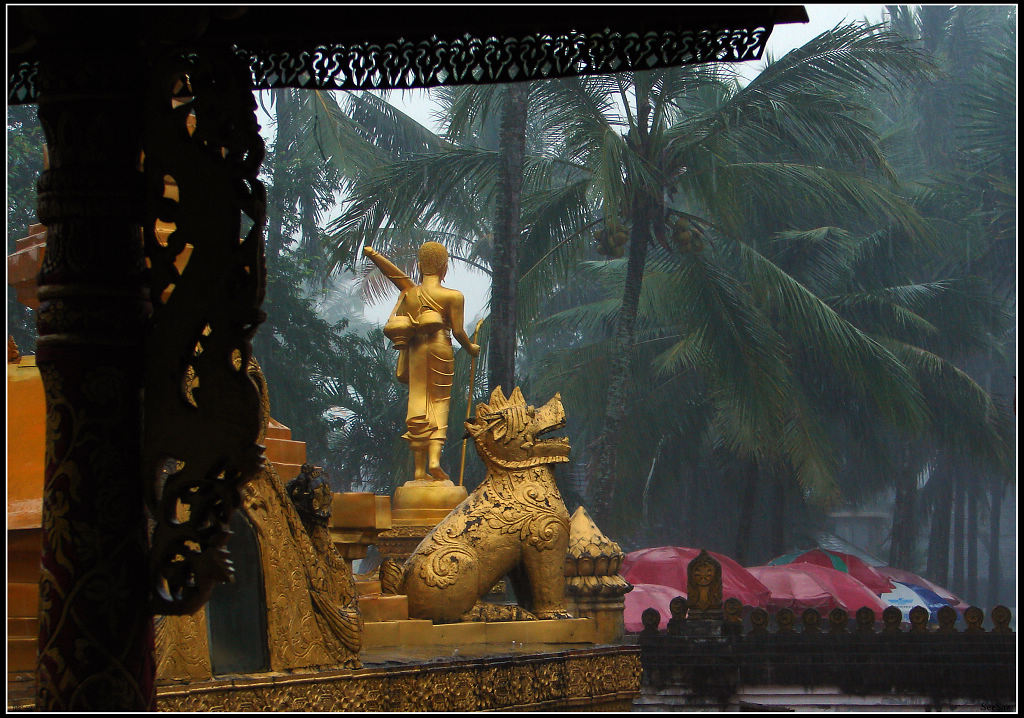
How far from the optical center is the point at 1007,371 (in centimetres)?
3644

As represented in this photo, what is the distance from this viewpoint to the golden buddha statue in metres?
11.0

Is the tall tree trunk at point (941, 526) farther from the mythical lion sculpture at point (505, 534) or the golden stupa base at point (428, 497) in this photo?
the mythical lion sculpture at point (505, 534)

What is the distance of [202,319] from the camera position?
2.82 metres

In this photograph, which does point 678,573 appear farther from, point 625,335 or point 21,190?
point 21,190

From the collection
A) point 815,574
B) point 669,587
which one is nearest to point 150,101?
point 669,587

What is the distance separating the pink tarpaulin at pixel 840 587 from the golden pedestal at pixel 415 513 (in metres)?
11.8

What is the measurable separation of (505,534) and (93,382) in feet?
17.1

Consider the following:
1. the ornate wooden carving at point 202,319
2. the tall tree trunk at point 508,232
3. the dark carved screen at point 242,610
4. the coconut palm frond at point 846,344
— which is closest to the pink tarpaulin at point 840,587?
the coconut palm frond at point 846,344

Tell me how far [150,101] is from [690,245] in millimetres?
20276

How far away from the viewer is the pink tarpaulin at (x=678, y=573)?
2075 centimetres

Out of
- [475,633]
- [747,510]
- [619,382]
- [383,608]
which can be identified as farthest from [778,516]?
[383,608]

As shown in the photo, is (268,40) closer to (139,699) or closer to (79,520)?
(79,520)

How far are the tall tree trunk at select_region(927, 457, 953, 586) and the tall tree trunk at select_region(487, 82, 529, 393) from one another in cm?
1789

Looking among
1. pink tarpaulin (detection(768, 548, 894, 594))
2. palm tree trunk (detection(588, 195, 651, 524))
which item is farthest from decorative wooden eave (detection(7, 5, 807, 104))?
pink tarpaulin (detection(768, 548, 894, 594))
